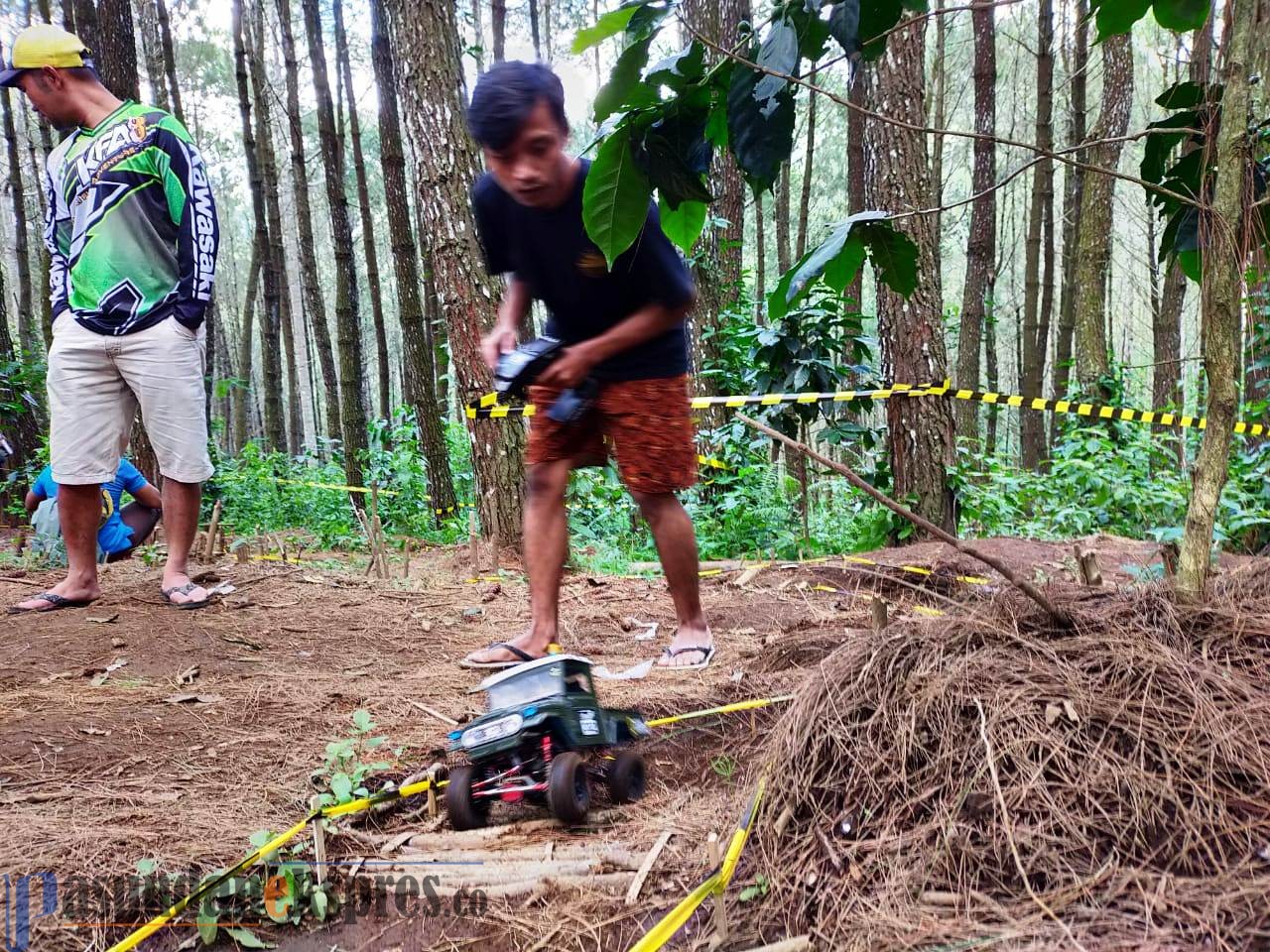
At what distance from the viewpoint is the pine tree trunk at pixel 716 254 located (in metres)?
9.16

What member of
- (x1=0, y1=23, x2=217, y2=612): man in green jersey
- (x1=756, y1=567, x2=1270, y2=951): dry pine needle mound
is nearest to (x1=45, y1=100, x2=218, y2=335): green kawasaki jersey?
(x1=0, y1=23, x2=217, y2=612): man in green jersey

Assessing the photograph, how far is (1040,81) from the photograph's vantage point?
11750 millimetres

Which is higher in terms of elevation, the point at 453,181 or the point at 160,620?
the point at 453,181

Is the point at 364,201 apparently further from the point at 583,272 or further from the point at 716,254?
the point at 583,272

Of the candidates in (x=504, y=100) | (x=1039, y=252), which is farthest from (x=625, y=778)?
(x=1039, y=252)

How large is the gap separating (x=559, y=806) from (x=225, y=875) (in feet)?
2.14

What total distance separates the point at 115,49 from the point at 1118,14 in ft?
22.5

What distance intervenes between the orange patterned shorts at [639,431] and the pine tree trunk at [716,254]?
19.8ft

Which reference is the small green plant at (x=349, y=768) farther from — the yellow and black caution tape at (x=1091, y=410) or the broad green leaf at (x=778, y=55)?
the yellow and black caution tape at (x=1091, y=410)

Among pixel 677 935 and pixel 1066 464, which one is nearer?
pixel 677 935

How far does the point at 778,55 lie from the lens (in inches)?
62.4

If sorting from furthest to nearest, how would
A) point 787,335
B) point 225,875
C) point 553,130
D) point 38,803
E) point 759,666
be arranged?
point 787,335 < point 759,666 < point 553,130 < point 38,803 < point 225,875

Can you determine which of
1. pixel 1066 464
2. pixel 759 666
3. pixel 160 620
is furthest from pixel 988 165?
pixel 160 620

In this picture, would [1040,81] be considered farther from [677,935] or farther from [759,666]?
[677,935]
